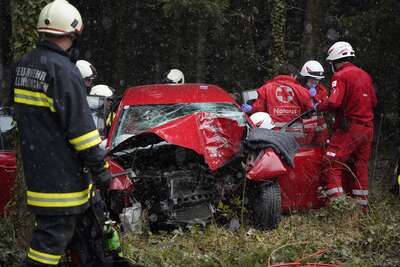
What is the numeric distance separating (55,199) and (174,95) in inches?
147

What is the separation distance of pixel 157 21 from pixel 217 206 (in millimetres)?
13631

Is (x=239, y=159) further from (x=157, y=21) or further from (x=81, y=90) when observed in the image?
(x=157, y=21)

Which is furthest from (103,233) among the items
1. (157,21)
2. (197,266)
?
(157,21)

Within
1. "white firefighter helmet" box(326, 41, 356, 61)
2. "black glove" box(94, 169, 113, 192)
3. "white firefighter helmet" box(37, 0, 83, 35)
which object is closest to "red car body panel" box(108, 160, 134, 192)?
"black glove" box(94, 169, 113, 192)

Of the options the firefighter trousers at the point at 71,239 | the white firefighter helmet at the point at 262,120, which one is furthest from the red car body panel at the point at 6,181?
the white firefighter helmet at the point at 262,120

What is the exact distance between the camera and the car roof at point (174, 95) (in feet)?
24.0

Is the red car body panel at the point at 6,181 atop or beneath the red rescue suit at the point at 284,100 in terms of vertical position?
beneath

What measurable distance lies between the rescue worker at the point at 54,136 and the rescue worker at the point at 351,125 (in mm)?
3881

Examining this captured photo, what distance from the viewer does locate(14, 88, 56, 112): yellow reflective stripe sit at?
151 inches

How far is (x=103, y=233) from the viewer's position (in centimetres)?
430

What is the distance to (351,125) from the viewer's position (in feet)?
23.7

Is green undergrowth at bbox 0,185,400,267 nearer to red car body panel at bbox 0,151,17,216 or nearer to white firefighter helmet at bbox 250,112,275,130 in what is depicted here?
red car body panel at bbox 0,151,17,216

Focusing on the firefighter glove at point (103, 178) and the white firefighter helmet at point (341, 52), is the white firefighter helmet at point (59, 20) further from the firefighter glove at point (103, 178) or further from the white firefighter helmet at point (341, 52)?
the white firefighter helmet at point (341, 52)

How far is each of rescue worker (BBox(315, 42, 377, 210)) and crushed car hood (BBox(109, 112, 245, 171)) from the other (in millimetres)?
1346
